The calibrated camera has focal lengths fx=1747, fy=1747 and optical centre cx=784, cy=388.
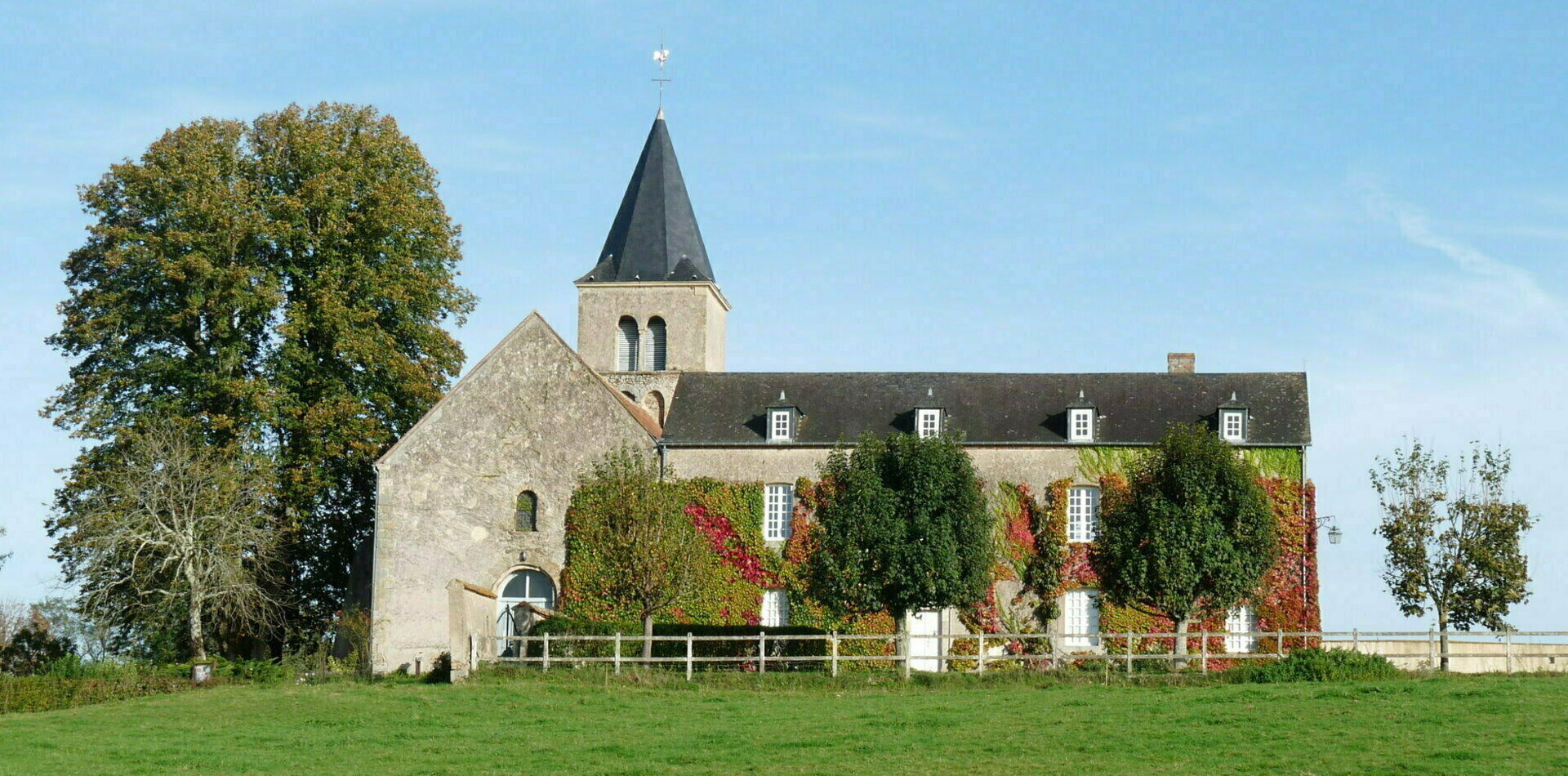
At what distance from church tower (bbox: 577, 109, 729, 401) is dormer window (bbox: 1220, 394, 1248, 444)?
43.5 feet

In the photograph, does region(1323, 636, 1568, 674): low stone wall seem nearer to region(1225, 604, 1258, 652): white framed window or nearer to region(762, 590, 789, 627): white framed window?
region(1225, 604, 1258, 652): white framed window

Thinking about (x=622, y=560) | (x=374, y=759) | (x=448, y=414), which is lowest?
(x=374, y=759)

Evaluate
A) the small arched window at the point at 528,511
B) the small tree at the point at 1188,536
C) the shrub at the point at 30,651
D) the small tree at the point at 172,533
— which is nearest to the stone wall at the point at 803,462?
the small arched window at the point at 528,511

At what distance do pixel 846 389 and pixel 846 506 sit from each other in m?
8.42

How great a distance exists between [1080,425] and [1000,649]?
5572 mm

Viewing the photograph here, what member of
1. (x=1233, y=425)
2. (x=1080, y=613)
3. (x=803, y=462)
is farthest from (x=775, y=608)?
(x=1233, y=425)

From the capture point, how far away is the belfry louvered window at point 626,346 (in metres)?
45.8

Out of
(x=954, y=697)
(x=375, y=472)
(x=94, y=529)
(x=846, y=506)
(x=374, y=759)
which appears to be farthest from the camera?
(x=375, y=472)

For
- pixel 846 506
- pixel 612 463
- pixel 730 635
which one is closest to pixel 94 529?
pixel 612 463

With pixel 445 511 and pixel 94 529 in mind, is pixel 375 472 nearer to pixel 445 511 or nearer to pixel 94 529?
pixel 445 511

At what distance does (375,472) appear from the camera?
40125mm

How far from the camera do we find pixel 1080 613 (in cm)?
3903

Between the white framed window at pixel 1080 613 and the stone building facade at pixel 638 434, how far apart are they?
2.53 m

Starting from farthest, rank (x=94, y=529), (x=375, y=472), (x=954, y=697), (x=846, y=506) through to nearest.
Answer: (x=375, y=472) < (x=94, y=529) < (x=846, y=506) < (x=954, y=697)
